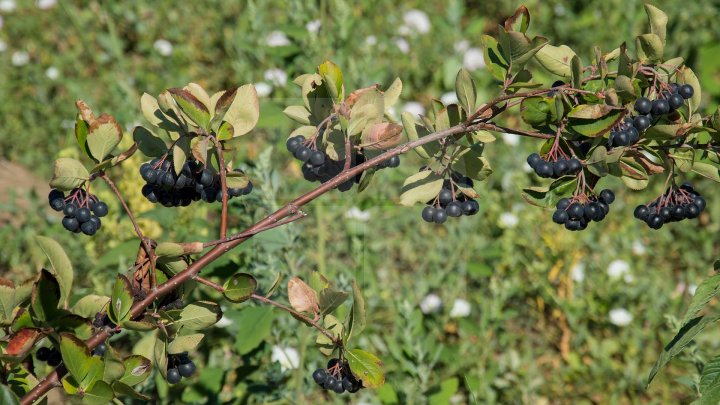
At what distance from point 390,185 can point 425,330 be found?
1.23m

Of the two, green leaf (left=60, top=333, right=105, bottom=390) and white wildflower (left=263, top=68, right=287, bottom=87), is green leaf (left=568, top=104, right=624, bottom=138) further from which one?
white wildflower (left=263, top=68, right=287, bottom=87)

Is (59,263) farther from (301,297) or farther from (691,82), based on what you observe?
(691,82)

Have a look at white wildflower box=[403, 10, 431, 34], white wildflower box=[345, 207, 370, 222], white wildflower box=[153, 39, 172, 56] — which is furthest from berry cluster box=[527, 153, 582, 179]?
white wildflower box=[153, 39, 172, 56]

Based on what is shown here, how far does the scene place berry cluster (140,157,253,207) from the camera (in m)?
1.43

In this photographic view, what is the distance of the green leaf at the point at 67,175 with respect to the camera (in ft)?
4.48

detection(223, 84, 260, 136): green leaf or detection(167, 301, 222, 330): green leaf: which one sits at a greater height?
detection(223, 84, 260, 136): green leaf

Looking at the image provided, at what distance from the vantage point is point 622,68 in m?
1.38

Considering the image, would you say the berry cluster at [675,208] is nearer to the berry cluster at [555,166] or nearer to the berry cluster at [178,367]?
the berry cluster at [555,166]

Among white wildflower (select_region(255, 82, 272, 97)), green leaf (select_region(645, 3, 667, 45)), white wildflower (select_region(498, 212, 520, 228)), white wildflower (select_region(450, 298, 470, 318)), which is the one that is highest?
green leaf (select_region(645, 3, 667, 45))

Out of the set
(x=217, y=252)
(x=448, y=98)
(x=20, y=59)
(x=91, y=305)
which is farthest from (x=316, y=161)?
(x=20, y=59)

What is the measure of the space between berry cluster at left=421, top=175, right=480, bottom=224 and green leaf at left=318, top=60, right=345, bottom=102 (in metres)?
0.28

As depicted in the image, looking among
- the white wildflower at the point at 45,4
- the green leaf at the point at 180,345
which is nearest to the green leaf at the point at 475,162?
the green leaf at the point at 180,345

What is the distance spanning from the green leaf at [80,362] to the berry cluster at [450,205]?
63 cm

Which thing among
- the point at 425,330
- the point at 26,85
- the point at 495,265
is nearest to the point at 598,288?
the point at 495,265
